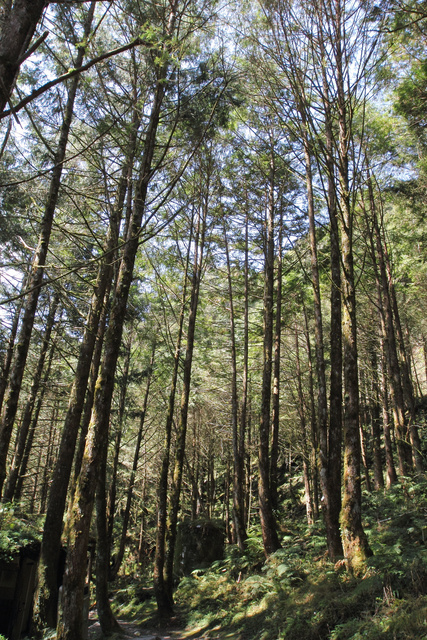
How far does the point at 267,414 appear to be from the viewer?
11.0 m

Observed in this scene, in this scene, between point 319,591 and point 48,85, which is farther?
point 319,591

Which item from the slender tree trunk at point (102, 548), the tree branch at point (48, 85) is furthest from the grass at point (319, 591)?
the tree branch at point (48, 85)

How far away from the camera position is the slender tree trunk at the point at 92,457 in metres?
4.72

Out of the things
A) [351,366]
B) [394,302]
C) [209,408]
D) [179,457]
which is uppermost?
[394,302]

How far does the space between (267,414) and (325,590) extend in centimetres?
503

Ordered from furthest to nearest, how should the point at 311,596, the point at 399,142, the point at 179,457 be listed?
the point at 399,142
the point at 179,457
the point at 311,596

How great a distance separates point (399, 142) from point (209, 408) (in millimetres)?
14448

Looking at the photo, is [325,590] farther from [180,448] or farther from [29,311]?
[29,311]

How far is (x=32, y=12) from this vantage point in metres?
2.72

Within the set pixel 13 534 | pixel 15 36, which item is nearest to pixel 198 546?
pixel 13 534

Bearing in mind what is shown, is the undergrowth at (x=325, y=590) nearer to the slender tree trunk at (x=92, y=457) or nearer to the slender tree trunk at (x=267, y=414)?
the slender tree trunk at (x=267, y=414)

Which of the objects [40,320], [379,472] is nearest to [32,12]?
[40,320]

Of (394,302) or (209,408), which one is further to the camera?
(209,408)

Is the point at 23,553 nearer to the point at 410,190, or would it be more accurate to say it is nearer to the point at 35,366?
the point at 35,366
